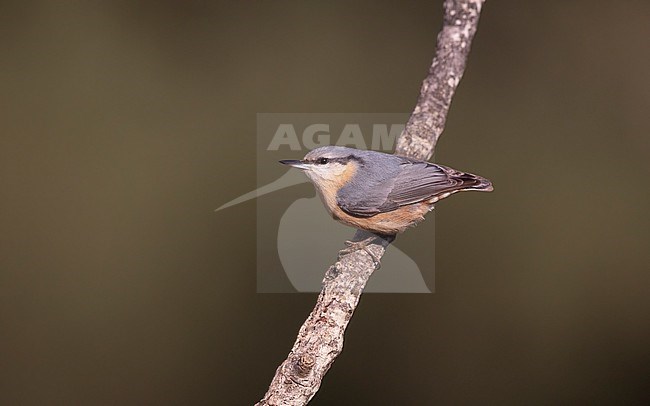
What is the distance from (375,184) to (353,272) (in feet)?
0.65

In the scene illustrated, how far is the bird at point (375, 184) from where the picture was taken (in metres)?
1.44

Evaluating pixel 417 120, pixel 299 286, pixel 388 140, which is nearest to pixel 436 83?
pixel 417 120

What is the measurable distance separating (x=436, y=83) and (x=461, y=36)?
15cm

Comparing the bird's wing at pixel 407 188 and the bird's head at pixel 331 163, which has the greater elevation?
the bird's head at pixel 331 163

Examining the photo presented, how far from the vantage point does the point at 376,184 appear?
1456 millimetres

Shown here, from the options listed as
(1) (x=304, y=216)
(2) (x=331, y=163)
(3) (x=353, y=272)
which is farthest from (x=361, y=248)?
(1) (x=304, y=216)

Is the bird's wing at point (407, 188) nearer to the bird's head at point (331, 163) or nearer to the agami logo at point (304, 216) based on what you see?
the bird's head at point (331, 163)

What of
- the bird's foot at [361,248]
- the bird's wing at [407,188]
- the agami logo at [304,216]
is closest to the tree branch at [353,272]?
the bird's foot at [361,248]

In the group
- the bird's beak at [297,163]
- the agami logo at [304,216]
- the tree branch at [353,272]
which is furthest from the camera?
the agami logo at [304,216]

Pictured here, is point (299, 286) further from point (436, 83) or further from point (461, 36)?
point (461, 36)

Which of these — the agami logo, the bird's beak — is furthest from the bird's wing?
the agami logo

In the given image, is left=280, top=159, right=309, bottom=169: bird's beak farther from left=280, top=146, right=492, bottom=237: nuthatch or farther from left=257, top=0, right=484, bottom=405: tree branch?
left=257, top=0, right=484, bottom=405: tree branch

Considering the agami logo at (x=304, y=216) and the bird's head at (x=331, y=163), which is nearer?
the bird's head at (x=331, y=163)

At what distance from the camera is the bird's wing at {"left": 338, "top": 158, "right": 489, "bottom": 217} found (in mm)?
1439
